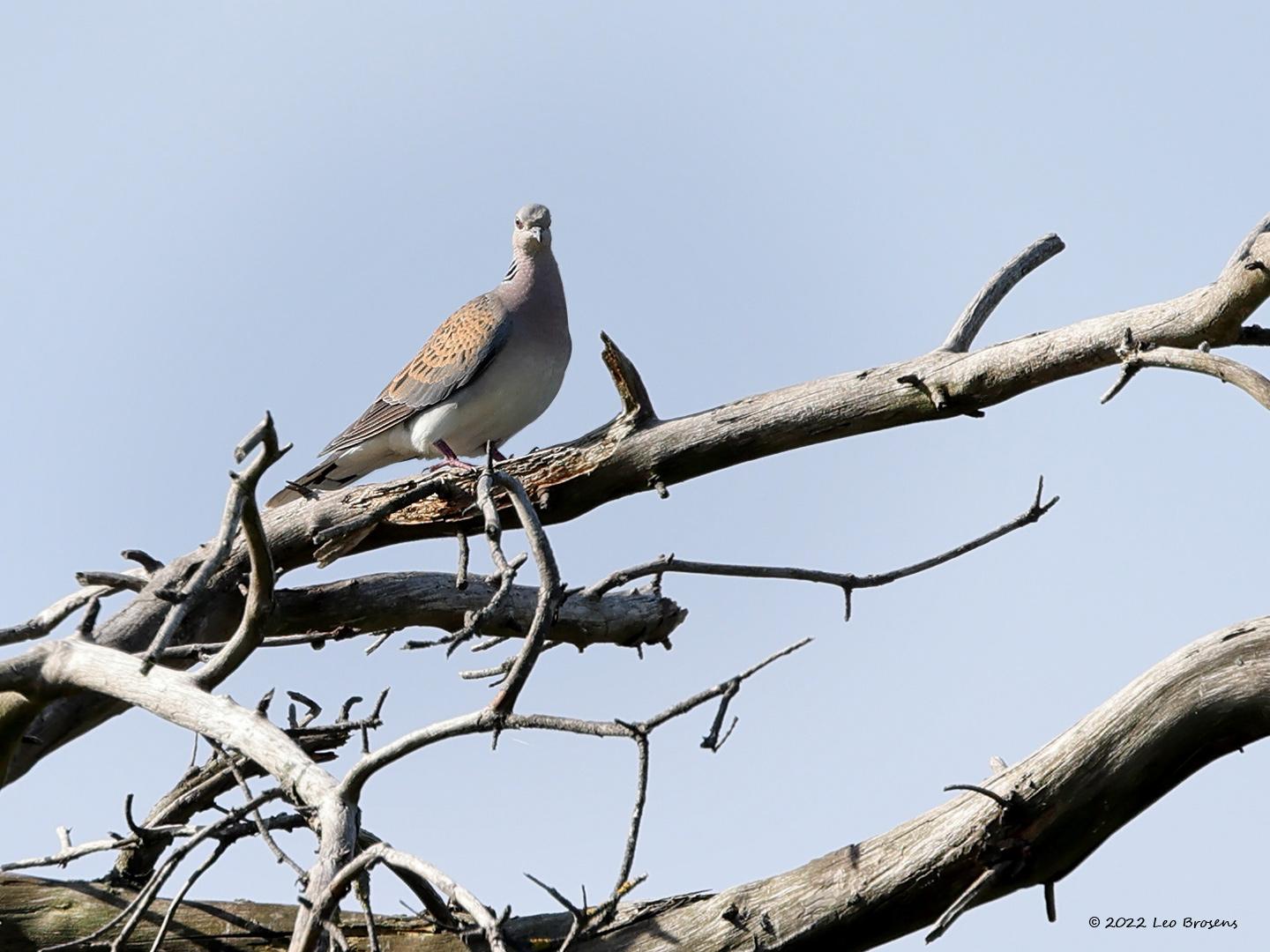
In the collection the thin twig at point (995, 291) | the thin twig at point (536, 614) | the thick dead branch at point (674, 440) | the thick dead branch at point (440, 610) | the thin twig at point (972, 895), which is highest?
the thin twig at point (995, 291)

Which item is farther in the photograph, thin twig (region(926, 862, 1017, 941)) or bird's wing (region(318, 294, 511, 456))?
bird's wing (region(318, 294, 511, 456))

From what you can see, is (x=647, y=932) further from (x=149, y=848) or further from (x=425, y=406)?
(x=425, y=406)

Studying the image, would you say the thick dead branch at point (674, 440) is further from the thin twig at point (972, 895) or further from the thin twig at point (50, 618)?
the thin twig at point (972, 895)

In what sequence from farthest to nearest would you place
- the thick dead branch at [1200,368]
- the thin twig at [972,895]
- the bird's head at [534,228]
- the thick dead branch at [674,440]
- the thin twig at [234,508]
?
the bird's head at [534,228]
the thick dead branch at [674,440]
the thin twig at [972,895]
the thick dead branch at [1200,368]
the thin twig at [234,508]

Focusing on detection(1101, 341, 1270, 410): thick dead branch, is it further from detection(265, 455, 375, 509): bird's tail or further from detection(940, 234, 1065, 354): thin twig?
detection(265, 455, 375, 509): bird's tail

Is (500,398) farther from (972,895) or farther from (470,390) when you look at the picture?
(972,895)

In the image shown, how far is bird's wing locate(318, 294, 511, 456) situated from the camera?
5793 mm

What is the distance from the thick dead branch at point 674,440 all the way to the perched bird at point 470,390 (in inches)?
45.7

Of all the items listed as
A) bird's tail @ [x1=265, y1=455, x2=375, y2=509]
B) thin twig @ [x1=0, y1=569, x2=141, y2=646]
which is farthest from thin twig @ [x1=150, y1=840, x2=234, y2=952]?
bird's tail @ [x1=265, y1=455, x2=375, y2=509]

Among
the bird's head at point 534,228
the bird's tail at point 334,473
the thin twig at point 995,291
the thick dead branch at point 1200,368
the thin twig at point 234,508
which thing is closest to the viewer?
the thin twig at point 234,508

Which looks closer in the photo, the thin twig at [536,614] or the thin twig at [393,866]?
the thin twig at [393,866]

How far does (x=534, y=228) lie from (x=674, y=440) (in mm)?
2120

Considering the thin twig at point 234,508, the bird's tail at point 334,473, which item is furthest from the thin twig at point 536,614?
the bird's tail at point 334,473

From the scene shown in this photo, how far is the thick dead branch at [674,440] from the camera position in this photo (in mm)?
3658
